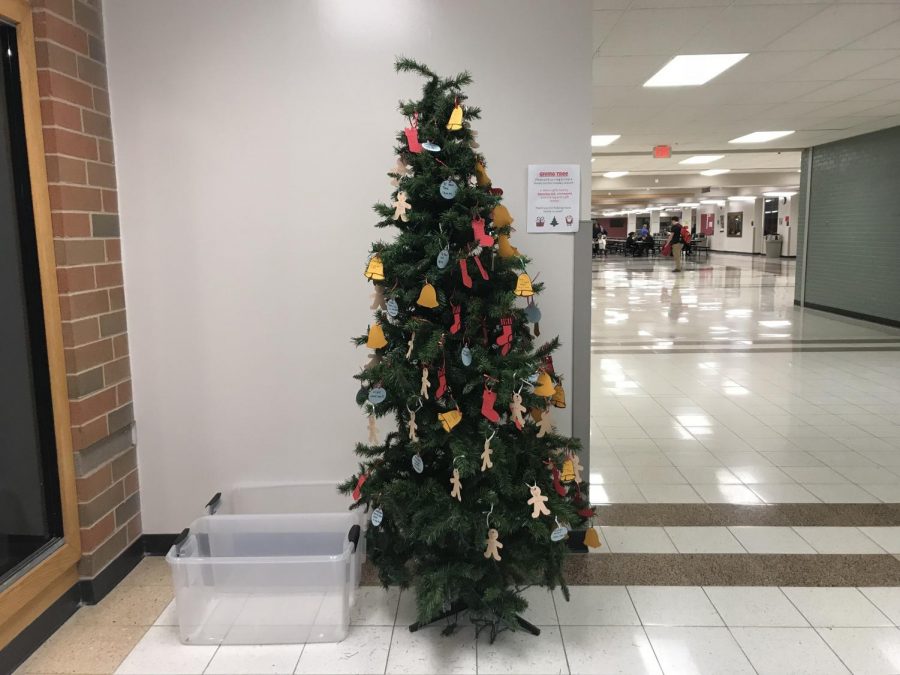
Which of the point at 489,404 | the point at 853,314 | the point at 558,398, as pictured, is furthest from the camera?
the point at 853,314

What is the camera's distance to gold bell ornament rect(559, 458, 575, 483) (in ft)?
7.84

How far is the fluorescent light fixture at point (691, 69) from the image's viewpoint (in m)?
5.38

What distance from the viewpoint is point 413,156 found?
2.29 meters

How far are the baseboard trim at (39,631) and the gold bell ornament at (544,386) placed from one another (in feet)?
6.42

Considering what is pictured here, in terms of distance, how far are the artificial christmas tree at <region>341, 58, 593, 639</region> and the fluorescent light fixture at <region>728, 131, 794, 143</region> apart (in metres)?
8.42

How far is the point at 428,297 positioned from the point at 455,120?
608 mm

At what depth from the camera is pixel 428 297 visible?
7.23 ft

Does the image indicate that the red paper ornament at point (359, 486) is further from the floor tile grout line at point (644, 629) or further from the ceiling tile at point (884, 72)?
the ceiling tile at point (884, 72)

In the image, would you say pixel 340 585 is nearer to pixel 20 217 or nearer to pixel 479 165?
pixel 479 165

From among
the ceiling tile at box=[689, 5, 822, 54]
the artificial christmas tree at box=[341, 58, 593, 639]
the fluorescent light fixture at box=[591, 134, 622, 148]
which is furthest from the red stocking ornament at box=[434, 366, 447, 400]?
the fluorescent light fixture at box=[591, 134, 622, 148]

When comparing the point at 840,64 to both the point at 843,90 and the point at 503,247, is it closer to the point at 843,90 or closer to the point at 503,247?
the point at 843,90

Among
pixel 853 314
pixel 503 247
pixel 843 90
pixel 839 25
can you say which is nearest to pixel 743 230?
pixel 853 314

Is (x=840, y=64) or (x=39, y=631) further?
(x=840, y=64)

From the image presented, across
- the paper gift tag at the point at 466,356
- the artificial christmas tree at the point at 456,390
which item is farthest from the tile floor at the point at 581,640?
the paper gift tag at the point at 466,356
